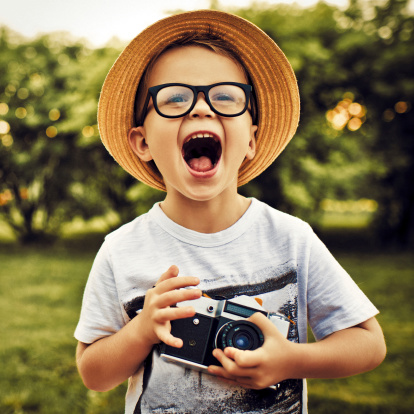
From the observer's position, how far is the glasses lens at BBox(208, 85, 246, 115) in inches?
52.2

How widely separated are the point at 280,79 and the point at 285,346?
36.8 inches

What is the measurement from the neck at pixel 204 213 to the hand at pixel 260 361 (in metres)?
0.37

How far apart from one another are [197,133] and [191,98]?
0.11m

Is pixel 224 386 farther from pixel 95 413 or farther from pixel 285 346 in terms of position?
pixel 95 413

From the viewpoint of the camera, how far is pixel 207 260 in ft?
4.50

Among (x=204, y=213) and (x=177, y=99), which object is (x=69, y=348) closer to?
(x=204, y=213)

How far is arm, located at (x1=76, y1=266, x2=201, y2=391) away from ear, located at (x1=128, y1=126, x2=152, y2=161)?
520 mm

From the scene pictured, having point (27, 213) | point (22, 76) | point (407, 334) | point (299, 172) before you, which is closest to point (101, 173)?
point (27, 213)

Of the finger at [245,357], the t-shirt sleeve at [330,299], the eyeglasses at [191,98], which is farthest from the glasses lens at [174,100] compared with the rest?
the finger at [245,357]

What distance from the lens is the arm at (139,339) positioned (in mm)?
1139

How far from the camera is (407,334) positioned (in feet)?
15.4

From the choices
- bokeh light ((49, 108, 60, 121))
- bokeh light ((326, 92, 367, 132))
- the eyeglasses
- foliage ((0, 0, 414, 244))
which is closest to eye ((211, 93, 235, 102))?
the eyeglasses

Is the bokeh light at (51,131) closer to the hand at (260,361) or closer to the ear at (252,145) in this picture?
the ear at (252,145)

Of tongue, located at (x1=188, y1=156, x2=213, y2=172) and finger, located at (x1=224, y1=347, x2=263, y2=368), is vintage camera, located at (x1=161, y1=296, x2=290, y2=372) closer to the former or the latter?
finger, located at (x1=224, y1=347, x2=263, y2=368)
